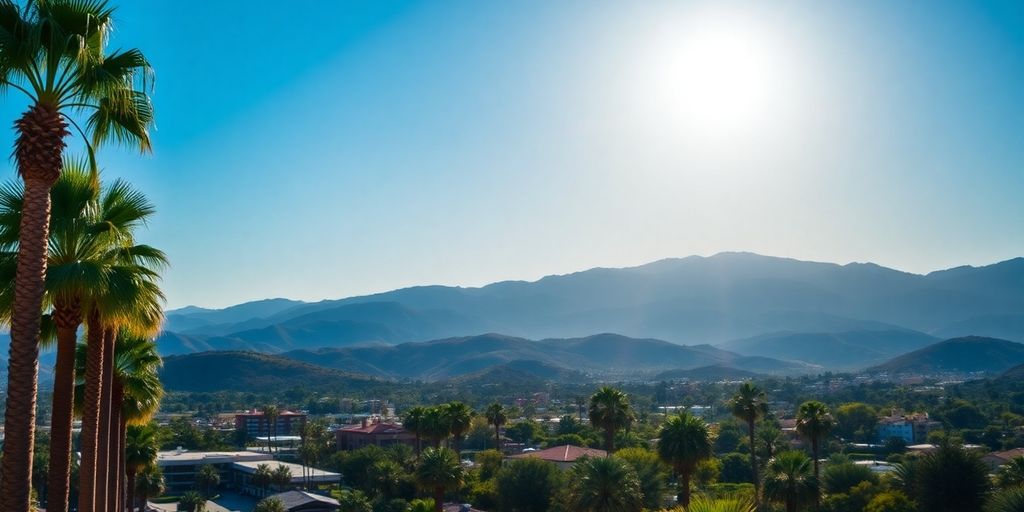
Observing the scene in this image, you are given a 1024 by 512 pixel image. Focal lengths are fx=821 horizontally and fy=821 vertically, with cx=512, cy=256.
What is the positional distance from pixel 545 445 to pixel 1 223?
7843cm

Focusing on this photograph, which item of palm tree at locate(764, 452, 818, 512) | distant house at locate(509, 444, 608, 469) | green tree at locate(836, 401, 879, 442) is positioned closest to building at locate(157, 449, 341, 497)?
distant house at locate(509, 444, 608, 469)

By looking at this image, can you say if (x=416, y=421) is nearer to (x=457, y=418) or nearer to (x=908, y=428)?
(x=457, y=418)

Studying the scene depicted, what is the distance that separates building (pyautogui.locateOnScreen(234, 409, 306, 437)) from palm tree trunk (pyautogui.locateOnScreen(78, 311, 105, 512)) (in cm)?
11493

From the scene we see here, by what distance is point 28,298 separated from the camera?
428 inches

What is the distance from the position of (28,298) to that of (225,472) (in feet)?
256

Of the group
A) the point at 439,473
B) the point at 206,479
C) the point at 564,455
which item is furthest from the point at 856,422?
the point at 439,473

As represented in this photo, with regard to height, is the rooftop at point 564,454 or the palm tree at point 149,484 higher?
the palm tree at point 149,484

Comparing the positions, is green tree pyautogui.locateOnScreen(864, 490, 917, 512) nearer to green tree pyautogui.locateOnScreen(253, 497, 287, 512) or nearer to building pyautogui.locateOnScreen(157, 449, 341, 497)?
green tree pyautogui.locateOnScreen(253, 497, 287, 512)

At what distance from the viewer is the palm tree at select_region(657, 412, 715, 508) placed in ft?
121

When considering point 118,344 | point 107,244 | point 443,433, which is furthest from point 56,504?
point 443,433

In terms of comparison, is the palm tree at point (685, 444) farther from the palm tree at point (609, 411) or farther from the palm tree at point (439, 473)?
the palm tree at point (609, 411)

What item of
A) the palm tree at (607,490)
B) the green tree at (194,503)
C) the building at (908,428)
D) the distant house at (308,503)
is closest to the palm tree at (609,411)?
the palm tree at (607,490)

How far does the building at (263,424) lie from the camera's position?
131 meters

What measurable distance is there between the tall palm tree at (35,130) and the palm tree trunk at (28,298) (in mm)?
12
